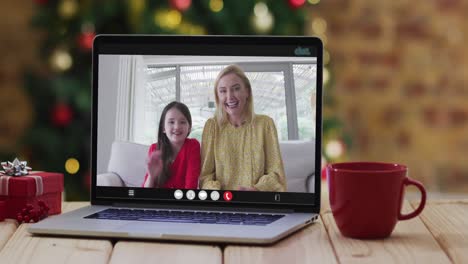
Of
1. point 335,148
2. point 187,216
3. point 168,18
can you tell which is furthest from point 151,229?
point 335,148

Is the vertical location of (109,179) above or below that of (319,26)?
below

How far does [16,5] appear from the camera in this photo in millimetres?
3109

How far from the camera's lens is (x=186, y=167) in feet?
3.76

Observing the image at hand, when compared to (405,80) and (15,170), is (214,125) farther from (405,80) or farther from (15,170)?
(405,80)

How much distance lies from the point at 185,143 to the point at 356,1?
2254 millimetres

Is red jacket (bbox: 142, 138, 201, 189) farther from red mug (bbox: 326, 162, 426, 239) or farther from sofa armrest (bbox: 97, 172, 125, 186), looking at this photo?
red mug (bbox: 326, 162, 426, 239)

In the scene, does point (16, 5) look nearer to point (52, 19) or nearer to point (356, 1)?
point (52, 19)

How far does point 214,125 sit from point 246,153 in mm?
60

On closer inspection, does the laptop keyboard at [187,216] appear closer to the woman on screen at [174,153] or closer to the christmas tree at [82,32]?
the woman on screen at [174,153]

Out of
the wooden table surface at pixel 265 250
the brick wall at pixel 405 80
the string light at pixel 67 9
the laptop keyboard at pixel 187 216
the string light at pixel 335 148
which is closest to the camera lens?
the wooden table surface at pixel 265 250

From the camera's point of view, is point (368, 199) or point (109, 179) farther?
point (109, 179)

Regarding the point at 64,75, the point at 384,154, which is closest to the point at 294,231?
the point at 64,75

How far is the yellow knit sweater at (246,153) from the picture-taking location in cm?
113

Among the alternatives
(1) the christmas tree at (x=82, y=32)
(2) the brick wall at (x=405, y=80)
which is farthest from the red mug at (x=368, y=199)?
(2) the brick wall at (x=405, y=80)
